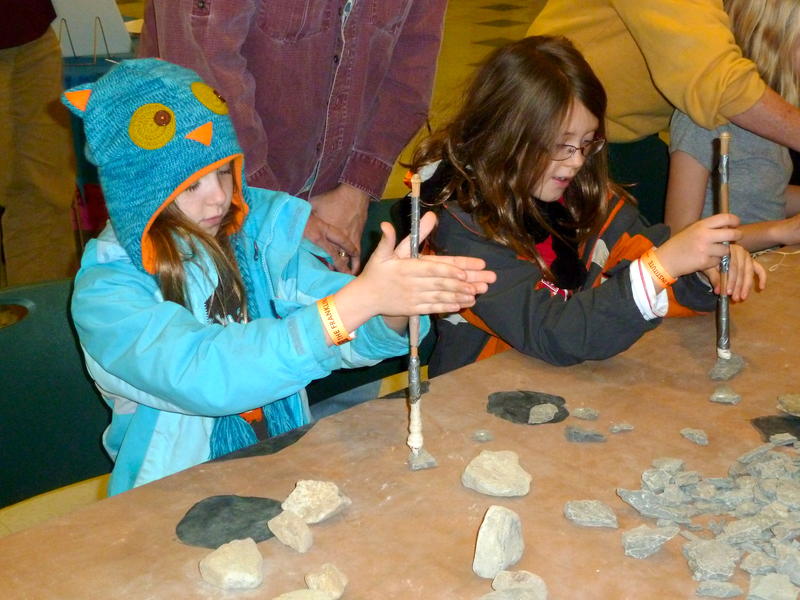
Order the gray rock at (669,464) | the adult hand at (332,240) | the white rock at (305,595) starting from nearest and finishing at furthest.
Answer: the white rock at (305,595), the gray rock at (669,464), the adult hand at (332,240)

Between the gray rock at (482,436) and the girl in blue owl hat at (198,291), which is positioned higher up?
the girl in blue owl hat at (198,291)

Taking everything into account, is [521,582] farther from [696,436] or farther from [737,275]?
[737,275]

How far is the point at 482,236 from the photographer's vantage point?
165 centimetres

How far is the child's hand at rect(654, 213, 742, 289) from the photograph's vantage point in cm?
147

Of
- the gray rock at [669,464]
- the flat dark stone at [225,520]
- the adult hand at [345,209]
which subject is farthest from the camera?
the adult hand at [345,209]

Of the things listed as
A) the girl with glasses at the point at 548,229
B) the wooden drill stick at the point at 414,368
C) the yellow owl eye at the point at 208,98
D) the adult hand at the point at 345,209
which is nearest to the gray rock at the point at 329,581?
the wooden drill stick at the point at 414,368

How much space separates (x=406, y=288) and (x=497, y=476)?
27cm

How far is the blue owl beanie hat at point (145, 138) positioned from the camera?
1323 millimetres

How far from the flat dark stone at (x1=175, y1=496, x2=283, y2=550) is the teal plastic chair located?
439 millimetres

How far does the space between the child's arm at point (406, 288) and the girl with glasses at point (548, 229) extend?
0.29 meters

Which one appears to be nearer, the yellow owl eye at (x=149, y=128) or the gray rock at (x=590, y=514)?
the gray rock at (x=590, y=514)

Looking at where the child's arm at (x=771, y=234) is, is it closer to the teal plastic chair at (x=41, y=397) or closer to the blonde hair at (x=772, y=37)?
the blonde hair at (x=772, y=37)

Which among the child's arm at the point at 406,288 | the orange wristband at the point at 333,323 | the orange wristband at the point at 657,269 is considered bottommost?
the orange wristband at the point at 657,269

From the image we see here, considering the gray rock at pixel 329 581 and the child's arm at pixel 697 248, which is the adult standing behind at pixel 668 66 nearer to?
the child's arm at pixel 697 248
